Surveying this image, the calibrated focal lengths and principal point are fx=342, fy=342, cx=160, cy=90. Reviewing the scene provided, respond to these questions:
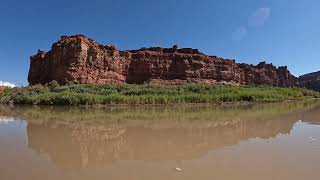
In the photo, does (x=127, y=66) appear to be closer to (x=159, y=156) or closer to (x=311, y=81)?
(x=159, y=156)

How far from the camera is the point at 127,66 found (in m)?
62.4

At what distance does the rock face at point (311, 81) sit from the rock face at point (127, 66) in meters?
48.0

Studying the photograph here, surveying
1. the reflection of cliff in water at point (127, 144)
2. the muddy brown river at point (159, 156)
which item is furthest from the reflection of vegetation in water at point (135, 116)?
the muddy brown river at point (159, 156)

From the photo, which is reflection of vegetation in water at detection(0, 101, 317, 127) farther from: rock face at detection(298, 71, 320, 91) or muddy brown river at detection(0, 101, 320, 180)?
rock face at detection(298, 71, 320, 91)

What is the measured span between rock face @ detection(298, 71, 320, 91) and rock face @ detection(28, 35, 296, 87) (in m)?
48.0

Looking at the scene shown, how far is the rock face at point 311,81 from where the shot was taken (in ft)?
396

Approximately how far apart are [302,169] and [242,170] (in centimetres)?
121

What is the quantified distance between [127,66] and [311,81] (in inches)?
3433

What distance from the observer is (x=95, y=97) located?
1337 inches

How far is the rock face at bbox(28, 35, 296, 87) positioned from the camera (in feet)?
168

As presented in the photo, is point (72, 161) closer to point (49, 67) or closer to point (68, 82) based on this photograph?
point (68, 82)

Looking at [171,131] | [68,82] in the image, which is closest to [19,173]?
[171,131]

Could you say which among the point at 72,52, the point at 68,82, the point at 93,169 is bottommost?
the point at 93,169

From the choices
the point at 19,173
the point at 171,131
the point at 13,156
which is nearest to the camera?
the point at 19,173
